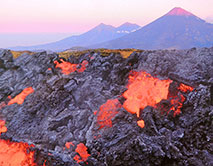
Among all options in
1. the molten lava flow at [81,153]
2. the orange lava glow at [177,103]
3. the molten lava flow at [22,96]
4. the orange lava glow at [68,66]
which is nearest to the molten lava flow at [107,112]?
the molten lava flow at [81,153]

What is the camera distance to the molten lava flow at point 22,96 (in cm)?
Result: 2756

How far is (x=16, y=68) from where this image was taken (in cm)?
3244

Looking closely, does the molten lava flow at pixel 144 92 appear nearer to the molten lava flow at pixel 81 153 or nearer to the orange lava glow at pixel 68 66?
the molten lava flow at pixel 81 153

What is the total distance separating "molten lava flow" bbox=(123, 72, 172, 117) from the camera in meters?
21.7

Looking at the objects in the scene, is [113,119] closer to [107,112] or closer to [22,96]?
[107,112]

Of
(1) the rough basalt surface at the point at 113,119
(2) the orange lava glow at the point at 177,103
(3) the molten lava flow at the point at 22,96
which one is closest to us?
(1) the rough basalt surface at the point at 113,119

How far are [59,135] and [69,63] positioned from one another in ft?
50.6

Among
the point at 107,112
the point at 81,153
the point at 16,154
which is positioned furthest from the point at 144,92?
the point at 16,154

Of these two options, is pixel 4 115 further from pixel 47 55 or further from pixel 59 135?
pixel 47 55

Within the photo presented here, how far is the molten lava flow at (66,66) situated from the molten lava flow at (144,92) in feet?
41.2

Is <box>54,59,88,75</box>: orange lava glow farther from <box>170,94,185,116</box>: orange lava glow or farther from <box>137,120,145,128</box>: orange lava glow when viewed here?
<box>170,94,185,116</box>: orange lava glow

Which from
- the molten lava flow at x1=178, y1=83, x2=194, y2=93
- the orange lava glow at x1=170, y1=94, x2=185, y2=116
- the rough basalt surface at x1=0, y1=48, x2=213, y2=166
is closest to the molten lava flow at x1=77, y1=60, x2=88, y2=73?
the rough basalt surface at x1=0, y1=48, x2=213, y2=166

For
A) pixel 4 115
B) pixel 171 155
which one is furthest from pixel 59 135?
pixel 171 155

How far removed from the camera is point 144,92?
2252 cm
